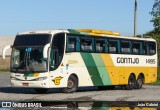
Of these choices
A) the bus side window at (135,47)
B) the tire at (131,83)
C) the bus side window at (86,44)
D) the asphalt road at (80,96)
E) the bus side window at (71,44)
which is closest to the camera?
the asphalt road at (80,96)

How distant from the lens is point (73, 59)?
2441cm

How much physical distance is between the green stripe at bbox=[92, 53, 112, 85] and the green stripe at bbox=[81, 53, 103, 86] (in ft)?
0.75

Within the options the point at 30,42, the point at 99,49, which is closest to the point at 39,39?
the point at 30,42

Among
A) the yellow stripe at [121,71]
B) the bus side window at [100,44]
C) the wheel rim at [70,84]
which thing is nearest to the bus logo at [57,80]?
the wheel rim at [70,84]

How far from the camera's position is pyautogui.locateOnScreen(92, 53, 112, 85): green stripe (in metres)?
26.1

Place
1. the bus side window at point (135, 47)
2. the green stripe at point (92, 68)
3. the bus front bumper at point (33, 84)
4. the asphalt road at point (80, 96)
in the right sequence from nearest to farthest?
the asphalt road at point (80, 96) < the bus front bumper at point (33, 84) < the green stripe at point (92, 68) < the bus side window at point (135, 47)

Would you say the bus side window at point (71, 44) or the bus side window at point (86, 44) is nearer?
the bus side window at point (71, 44)

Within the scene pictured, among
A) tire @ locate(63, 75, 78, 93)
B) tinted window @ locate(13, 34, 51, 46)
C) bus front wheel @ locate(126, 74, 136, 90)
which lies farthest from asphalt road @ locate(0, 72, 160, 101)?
bus front wheel @ locate(126, 74, 136, 90)

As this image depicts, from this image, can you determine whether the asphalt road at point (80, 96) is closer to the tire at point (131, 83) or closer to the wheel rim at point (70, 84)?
the wheel rim at point (70, 84)

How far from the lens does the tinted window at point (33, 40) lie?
2326cm

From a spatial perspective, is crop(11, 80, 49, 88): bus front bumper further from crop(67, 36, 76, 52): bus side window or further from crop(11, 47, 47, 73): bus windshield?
crop(67, 36, 76, 52): bus side window

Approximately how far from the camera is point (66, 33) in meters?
23.8

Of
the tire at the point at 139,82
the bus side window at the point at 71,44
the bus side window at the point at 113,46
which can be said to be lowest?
the tire at the point at 139,82

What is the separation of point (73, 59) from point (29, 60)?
2.27 m
